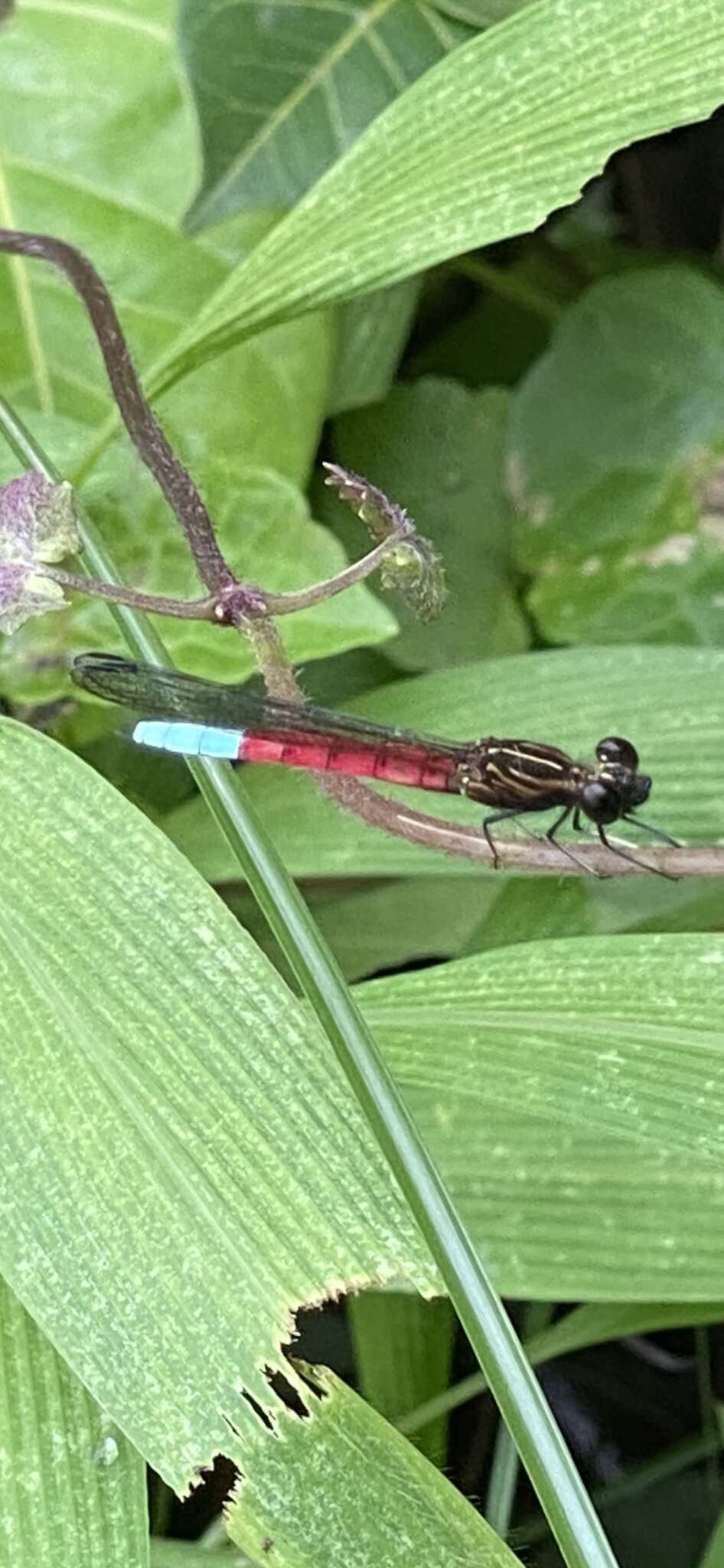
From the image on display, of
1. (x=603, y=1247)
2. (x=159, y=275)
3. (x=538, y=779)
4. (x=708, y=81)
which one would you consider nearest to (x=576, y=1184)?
(x=603, y=1247)

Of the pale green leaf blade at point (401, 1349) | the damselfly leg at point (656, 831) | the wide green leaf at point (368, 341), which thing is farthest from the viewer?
the wide green leaf at point (368, 341)

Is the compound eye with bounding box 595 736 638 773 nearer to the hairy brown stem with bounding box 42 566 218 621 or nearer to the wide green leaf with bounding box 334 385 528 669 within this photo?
the hairy brown stem with bounding box 42 566 218 621

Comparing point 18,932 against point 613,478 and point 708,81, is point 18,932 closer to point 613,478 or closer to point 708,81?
point 708,81

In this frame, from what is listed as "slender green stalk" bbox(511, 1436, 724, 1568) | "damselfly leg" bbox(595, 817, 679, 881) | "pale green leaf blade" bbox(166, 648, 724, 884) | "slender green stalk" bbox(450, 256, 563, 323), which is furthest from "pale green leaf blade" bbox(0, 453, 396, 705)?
"slender green stalk" bbox(511, 1436, 724, 1568)

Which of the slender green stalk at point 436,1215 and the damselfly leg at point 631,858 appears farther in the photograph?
the damselfly leg at point 631,858

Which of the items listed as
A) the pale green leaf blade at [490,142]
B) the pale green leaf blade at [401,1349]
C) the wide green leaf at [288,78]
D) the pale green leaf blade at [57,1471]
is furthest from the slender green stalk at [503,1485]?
the wide green leaf at [288,78]

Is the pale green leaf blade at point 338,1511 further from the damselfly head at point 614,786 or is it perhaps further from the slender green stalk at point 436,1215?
the damselfly head at point 614,786
